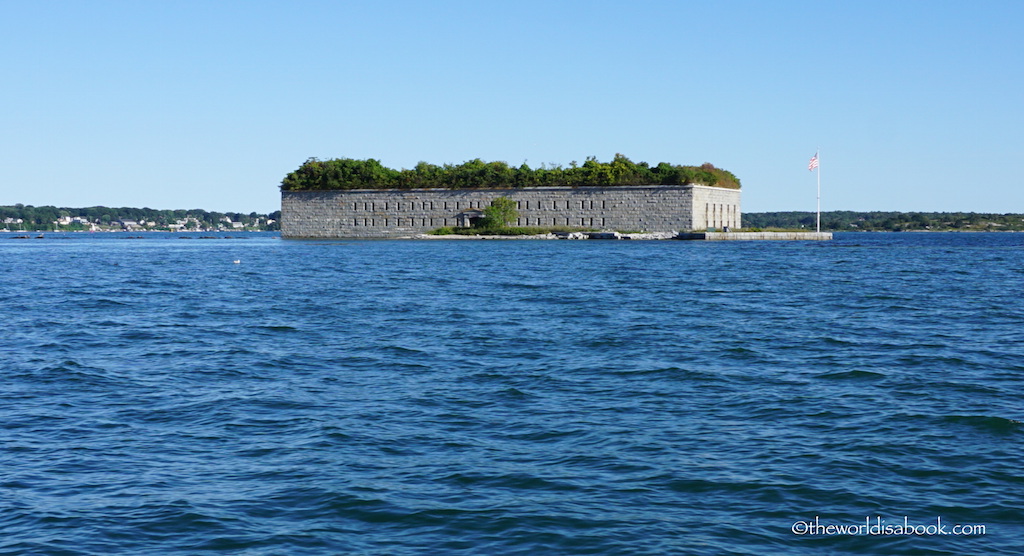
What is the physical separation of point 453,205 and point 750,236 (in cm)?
4233

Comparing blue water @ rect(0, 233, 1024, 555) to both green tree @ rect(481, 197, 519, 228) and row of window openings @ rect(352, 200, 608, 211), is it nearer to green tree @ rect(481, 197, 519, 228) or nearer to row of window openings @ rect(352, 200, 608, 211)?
row of window openings @ rect(352, 200, 608, 211)

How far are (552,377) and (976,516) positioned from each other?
8.99 m

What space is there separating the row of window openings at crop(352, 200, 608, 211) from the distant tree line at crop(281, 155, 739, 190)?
8.23ft

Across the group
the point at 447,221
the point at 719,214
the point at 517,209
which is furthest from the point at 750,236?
the point at 447,221

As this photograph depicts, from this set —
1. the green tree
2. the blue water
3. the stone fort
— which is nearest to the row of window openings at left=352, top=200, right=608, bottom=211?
the stone fort

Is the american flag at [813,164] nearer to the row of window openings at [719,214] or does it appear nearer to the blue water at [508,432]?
the row of window openings at [719,214]

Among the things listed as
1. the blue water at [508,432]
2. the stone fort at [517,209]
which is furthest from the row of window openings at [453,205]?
the blue water at [508,432]

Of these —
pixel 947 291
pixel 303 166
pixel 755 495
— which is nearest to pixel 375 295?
pixel 947 291

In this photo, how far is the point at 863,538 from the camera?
9.61 metres

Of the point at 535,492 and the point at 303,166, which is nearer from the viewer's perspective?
the point at 535,492

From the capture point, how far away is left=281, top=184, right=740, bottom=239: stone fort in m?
130

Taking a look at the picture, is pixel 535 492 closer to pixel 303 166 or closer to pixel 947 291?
pixel 947 291

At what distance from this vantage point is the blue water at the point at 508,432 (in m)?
9.83

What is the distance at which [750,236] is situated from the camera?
126 meters
